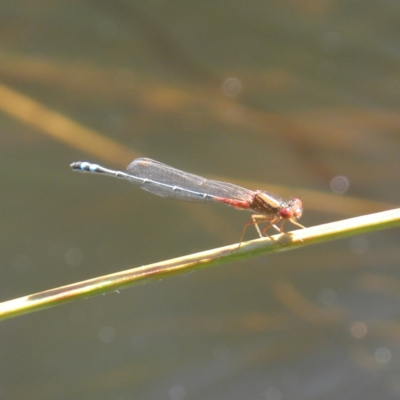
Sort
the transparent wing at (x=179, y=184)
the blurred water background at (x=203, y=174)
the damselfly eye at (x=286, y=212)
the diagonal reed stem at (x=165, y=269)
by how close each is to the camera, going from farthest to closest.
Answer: the blurred water background at (x=203, y=174)
the transparent wing at (x=179, y=184)
the damselfly eye at (x=286, y=212)
the diagonal reed stem at (x=165, y=269)

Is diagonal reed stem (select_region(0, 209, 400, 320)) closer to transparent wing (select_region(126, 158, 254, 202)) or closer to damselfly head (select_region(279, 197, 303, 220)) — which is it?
damselfly head (select_region(279, 197, 303, 220))

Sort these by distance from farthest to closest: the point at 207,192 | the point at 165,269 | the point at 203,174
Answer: the point at 203,174 → the point at 207,192 → the point at 165,269

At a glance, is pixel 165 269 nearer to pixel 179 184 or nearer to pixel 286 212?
pixel 286 212

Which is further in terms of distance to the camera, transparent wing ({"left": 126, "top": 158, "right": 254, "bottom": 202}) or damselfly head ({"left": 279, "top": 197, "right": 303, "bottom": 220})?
transparent wing ({"left": 126, "top": 158, "right": 254, "bottom": 202})

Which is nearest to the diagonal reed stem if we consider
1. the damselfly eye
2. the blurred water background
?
the damselfly eye

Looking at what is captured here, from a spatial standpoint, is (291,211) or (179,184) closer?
(291,211)

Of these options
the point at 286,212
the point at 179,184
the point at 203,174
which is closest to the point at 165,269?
the point at 286,212

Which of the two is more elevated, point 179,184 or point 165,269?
point 179,184

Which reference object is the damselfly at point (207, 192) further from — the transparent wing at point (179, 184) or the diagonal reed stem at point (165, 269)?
the diagonal reed stem at point (165, 269)

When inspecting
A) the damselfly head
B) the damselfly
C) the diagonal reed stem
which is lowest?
the diagonal reed stem

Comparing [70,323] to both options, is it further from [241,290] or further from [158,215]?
[241,290]

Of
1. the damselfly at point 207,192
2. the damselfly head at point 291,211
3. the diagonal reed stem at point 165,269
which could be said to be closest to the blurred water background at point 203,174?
the damselfly at point 207,192
